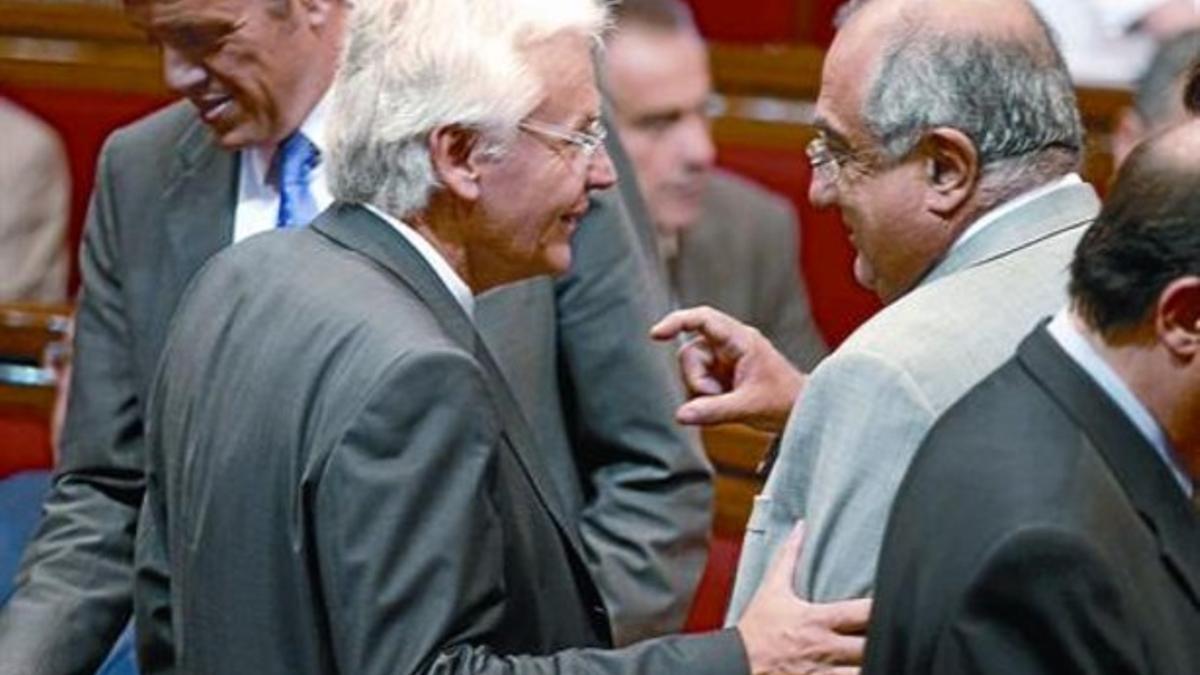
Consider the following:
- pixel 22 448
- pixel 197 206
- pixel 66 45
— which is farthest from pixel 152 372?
pixel 66 45

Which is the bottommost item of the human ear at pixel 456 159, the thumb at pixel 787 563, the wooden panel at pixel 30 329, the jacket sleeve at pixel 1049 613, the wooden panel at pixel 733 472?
the wooden panel at pixel 733 472

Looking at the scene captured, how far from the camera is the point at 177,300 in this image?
2854 millimetres

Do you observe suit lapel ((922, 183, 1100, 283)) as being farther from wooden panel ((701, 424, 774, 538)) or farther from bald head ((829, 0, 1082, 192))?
wooden panel ((701, 424, 774, 538))

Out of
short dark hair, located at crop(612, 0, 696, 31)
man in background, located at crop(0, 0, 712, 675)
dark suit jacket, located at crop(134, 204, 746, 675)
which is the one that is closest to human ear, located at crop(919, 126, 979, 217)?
dark suit jacket, located at crop(134, 204, 746, 675)

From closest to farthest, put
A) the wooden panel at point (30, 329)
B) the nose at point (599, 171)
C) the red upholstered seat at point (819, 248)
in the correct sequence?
1. the nose at point (599, 171)
2. the wooden panel at point (30, 329)
3. the red upholstered seat at point (819, 248)

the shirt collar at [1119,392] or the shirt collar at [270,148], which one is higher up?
the shirt collar at [270,148]

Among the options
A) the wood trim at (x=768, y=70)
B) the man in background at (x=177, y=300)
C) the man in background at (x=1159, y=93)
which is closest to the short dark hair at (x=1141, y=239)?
the man in background at (x=177, y=300)

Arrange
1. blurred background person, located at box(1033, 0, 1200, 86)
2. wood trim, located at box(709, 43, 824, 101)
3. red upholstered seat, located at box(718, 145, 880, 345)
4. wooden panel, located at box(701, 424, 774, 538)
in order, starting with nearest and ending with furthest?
wooden panel, located at box(701, 424, 774, 538) → blurred background person, located at box(1033, 0, 1200, 86) → red upholstered seat, located at box(718, 145, 880, 345) → wood trim, located at box(709, 43, 824, 101)

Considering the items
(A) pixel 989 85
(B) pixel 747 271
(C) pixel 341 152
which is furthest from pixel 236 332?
(B) pixel 747 271

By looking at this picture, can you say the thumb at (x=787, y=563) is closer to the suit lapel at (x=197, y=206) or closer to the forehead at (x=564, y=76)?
the forehead at (x=564, y=76)

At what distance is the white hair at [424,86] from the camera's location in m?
2.32

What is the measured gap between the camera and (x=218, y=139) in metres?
2.86

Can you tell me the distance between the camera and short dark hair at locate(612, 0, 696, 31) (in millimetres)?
4547

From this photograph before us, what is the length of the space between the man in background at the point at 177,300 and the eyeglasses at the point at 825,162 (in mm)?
570
